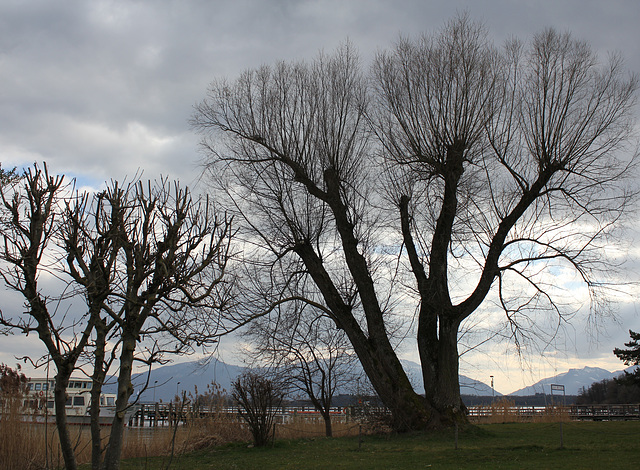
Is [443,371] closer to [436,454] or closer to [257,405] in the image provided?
[436,454]

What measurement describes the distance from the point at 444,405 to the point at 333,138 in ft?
27.1

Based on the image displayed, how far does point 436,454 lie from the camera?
956 cm

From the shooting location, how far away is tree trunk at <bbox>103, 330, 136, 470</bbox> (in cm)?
432

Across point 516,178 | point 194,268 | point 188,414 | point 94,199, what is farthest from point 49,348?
point 516,178

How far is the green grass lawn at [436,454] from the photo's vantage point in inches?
320

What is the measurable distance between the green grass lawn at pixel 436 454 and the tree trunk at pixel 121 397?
217 centimetres

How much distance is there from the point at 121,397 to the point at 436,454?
282 inches

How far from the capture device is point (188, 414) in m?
13.6

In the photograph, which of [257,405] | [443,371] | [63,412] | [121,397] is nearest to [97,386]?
[121,397]

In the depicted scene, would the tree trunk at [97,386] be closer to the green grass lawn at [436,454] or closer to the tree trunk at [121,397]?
the tree trunk at [121,397]

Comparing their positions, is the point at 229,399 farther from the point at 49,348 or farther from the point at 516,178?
the point at 49,348

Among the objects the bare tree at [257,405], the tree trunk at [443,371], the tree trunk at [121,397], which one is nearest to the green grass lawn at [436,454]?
the bare tree at [257,405]

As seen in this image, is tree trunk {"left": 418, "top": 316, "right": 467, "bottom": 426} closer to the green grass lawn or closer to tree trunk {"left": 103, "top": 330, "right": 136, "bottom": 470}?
the green grass lawn

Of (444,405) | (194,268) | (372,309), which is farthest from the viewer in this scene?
(372,309)
